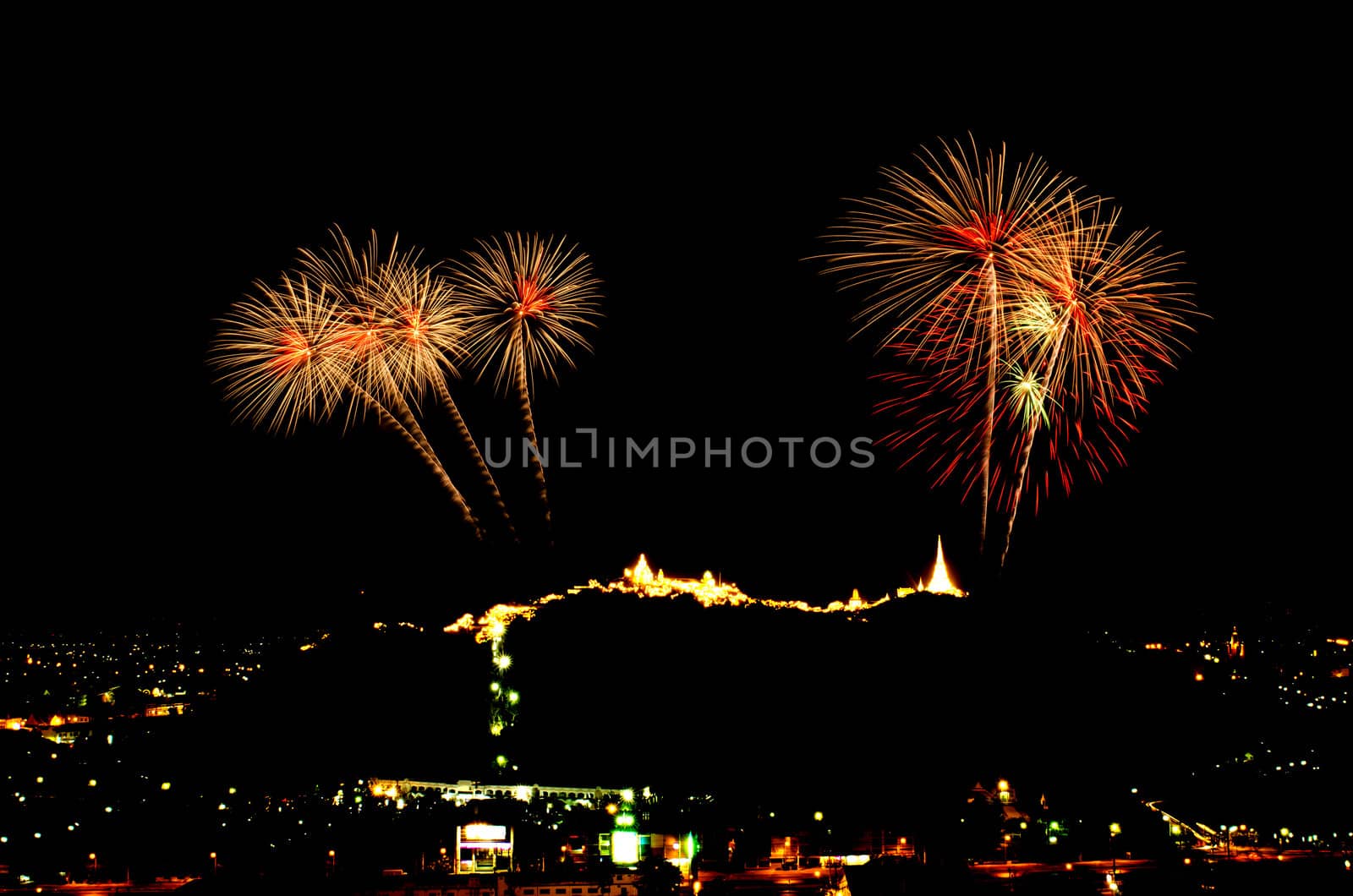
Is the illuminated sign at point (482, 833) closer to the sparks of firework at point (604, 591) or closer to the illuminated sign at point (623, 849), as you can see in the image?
the illuminated sign at point (623, 849)

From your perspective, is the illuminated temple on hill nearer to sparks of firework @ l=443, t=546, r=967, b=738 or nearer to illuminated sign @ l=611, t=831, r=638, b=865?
sparks of firework @ l=443, t=546, r=967, b=738

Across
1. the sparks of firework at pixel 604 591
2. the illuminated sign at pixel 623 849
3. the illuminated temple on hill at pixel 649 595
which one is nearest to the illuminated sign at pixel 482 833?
the illuminated sign at pixel 623 849

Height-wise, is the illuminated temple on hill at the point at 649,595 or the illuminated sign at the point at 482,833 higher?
the illuminated temple on hill at the point at 649,595

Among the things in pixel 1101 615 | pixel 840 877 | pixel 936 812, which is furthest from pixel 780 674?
pixel 1101 615

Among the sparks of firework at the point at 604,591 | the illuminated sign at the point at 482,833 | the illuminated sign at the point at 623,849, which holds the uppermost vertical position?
the sparks of firework at the point at 604,591

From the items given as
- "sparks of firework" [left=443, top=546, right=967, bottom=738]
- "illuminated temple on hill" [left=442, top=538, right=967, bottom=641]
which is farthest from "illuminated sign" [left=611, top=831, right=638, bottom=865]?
"illuminated temple on hill" [left=442, top=538, right=967, bottom=641]

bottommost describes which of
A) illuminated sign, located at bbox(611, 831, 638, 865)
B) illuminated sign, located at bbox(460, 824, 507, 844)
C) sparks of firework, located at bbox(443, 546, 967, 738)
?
illuminated sign, located at bbox(611, 831, 638, 865)
